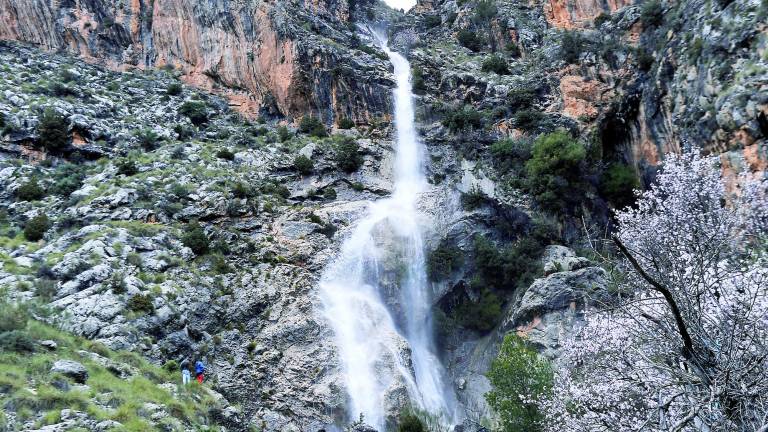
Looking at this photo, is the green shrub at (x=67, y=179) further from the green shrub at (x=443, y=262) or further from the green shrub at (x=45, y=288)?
the green shrub at (x=443, y=262)

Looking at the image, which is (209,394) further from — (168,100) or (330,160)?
(168,100)

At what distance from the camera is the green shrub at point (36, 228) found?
25250mm

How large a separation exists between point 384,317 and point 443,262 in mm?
4466

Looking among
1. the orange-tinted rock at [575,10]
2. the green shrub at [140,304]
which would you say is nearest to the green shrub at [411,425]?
the green shrub at [140,304]

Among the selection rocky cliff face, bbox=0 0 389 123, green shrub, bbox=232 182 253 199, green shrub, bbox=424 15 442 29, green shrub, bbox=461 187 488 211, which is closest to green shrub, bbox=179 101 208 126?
rocky cliff face, bbox=0 0 389 123

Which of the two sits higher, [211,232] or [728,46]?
[728,46]

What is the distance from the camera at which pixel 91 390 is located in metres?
16.1

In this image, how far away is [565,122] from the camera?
33.8m

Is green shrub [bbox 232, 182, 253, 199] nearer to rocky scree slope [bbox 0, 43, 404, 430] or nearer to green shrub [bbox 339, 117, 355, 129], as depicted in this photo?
rocky scree slope [bbox 0, 43, 404, 430]

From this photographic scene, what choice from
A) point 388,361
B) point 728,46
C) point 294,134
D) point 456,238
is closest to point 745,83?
point 728,46

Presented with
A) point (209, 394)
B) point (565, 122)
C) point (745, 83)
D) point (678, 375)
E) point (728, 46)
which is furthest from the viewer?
point (565, 122)

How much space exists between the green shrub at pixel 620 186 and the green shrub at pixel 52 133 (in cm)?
3212

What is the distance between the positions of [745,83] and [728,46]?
310 centimetres

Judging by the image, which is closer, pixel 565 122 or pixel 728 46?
pixel 728 46
